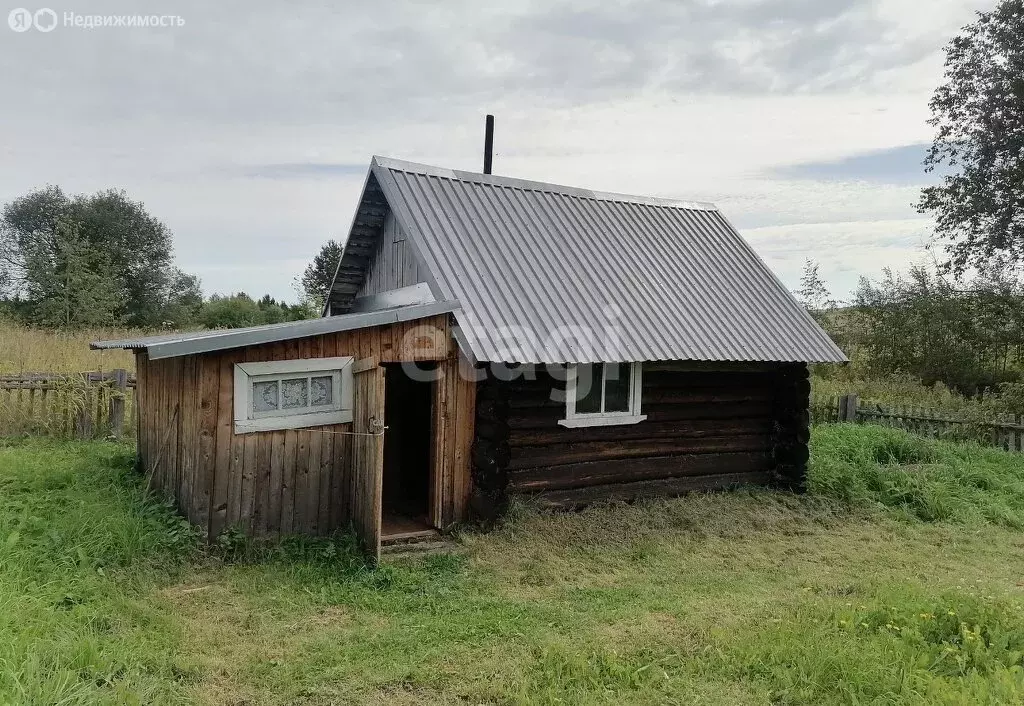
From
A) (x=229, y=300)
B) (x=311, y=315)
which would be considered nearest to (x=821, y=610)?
(x=311, y=315)

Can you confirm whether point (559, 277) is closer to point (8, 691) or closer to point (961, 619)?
point (961, 619)

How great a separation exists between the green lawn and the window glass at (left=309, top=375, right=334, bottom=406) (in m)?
1.54

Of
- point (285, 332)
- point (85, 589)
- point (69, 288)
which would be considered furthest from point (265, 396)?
point (69, 288)

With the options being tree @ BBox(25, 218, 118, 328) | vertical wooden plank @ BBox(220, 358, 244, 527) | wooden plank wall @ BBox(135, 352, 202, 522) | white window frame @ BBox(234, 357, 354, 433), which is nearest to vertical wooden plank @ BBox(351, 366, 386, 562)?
white window frame @ BBox(234, 357, 354, 433)

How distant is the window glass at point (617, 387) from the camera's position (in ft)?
30.5

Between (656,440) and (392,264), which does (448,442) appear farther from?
(392,264)

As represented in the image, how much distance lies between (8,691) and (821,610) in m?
5.91

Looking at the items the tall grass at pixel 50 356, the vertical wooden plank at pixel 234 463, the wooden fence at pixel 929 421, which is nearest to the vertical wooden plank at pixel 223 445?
the vertical wooden plank at pixel 234 463

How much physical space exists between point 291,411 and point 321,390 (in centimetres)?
39

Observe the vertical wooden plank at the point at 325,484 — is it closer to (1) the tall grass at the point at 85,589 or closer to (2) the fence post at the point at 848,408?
(1) the tall grass at the point at 85,589

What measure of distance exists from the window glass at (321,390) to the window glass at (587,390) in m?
3.27

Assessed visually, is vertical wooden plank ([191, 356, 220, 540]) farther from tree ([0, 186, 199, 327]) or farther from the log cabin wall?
tree ([0, 186, 199, 327])

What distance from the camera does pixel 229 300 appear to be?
37344 mm

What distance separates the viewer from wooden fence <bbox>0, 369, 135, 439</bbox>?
1162 cm
